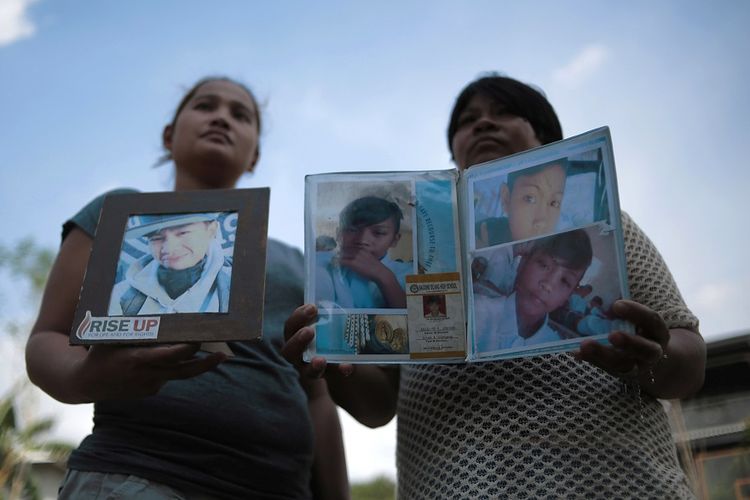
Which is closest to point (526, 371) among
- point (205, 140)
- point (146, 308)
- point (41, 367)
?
point (146, 308)

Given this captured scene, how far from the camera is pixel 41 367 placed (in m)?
1.32

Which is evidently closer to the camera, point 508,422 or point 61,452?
point 508,422

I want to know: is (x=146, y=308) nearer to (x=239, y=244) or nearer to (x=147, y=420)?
(x=239, y=244)

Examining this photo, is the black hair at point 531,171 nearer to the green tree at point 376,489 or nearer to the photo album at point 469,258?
the photo album at point 469,258

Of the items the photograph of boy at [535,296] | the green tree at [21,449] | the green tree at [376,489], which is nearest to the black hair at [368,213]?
the photograph of boy at [535,296]

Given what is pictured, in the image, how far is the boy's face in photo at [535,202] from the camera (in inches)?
46.4

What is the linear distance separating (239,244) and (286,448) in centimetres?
56

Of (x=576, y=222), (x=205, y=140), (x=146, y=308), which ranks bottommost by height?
(x=146, y=308)

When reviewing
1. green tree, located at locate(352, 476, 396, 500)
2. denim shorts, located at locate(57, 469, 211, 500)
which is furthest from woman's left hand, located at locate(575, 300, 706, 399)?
green tree, located at locate(352, 476, 396, 500)

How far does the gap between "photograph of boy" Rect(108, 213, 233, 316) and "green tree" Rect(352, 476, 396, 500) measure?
1685 centimetres

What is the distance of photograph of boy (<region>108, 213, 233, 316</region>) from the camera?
1161 mm

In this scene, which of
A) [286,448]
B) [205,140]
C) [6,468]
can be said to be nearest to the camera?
[286,448]

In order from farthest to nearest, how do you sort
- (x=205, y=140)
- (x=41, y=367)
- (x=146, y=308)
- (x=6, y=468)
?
(x=6, y=468), (x=205, y=140), (x=41, y=367), (x=146, y=308)

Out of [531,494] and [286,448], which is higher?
[286,448]
